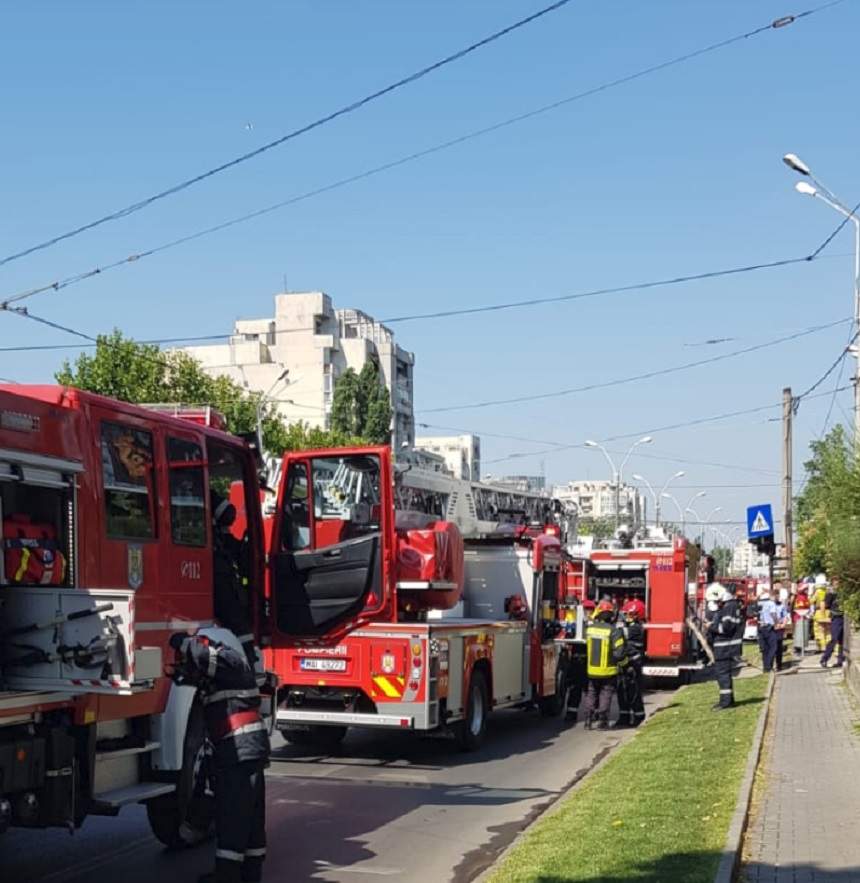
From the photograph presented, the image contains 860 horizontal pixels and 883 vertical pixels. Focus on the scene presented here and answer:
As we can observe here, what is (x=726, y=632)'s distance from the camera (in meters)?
18.0

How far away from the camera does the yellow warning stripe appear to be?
13.0m

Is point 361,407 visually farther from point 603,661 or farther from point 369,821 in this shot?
point 369,821

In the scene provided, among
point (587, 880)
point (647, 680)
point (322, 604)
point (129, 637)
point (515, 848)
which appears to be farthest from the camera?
point (647, 680)

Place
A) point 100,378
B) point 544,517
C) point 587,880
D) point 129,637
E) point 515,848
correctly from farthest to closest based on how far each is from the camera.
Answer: point 100,378 → point 544,517 → point 515,848 → point 587,880 → point 129,637

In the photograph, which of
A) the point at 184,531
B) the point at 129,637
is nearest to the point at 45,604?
the point at 129,637

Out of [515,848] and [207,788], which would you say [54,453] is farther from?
[515,848]

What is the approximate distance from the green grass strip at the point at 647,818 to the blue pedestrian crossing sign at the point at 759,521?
44.1ft

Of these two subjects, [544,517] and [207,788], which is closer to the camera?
[207,788]

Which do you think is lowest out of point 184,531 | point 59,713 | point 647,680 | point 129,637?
point 647,680

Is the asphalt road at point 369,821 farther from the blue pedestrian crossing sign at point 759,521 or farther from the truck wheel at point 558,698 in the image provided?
the blue pedestrian crossing sign at point 759,521

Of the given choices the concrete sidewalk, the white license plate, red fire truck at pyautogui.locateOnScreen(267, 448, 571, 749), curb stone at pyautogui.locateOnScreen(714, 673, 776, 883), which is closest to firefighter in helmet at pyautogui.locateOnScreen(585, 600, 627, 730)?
red fire truck at pyautogui.locateOnScreen(267, 448, 571, 749)

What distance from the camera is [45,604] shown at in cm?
693

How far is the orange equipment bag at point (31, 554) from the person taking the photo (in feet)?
22.5

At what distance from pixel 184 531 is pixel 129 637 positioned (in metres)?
1.93
